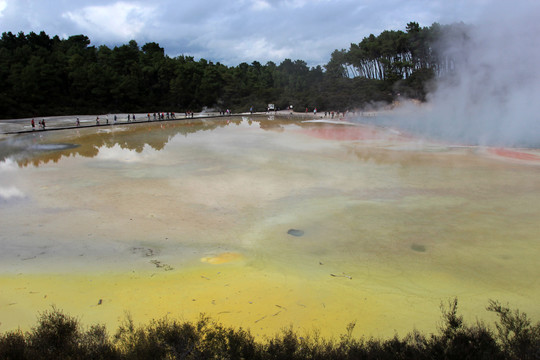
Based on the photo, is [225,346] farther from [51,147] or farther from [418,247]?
[51,147]

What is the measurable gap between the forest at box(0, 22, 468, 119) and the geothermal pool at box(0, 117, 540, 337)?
105ft

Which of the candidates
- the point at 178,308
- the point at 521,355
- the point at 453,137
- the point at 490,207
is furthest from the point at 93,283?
the point at 453,137

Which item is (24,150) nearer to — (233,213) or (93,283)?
(233,213)

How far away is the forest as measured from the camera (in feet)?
138

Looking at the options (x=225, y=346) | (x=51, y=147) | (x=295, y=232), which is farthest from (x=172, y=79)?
(x=225, y=346)

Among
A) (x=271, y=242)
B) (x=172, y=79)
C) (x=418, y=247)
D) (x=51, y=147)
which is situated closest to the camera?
(x=418, y=247)

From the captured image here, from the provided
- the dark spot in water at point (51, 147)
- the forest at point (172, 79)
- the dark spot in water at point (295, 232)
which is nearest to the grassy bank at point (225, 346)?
the dark spot in water at point (295, 232)

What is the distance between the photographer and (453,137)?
72.7ft

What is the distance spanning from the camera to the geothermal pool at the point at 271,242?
16.6ft

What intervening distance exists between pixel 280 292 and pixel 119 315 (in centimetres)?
214

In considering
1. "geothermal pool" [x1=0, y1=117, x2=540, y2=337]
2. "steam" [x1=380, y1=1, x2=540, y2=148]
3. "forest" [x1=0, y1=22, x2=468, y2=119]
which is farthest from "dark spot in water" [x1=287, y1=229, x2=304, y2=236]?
"forest" [x1=0, y1=22, x2=468, y2=119]

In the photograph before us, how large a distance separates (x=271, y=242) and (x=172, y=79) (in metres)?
53.5

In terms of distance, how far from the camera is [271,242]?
23.9 ft

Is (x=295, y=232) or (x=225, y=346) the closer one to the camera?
(x=225, y=346)
